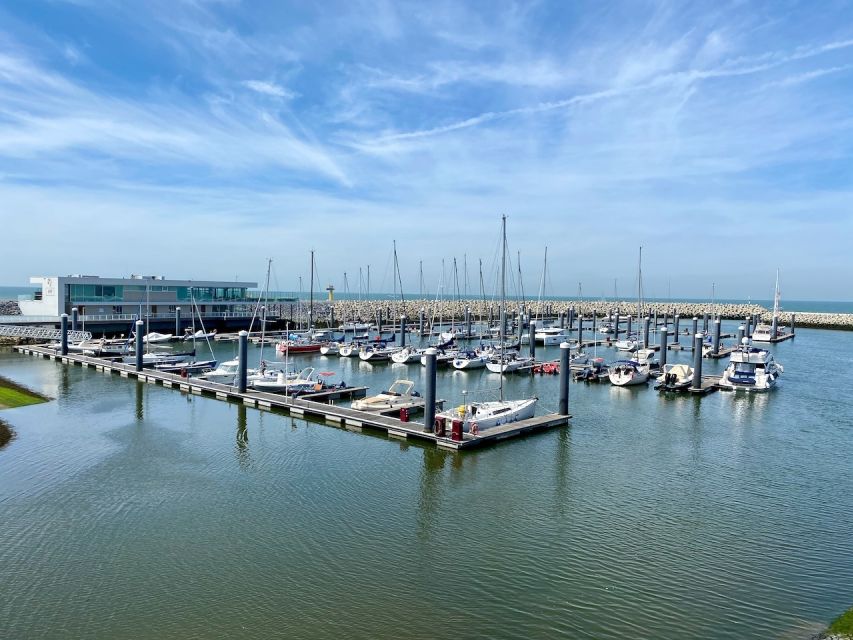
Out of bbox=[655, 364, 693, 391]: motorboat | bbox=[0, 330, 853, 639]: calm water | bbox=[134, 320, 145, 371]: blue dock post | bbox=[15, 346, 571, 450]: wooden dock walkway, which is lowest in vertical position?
bbox=[0, 330, 853, 639]: calm water

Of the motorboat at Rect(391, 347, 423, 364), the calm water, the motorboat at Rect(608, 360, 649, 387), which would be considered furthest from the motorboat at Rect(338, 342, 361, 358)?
the calm water

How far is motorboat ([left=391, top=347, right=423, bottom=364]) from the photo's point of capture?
5231 cm

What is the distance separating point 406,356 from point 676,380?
71.9ft

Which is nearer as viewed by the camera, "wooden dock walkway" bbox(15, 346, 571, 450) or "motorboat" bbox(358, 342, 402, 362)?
"wooden dock walkway" bbox(15, 346, 571, 450)

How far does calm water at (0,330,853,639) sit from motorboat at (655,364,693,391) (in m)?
10.2

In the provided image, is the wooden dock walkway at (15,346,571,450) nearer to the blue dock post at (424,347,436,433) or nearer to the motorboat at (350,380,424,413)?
the blue dock post at (424,347,436,433)

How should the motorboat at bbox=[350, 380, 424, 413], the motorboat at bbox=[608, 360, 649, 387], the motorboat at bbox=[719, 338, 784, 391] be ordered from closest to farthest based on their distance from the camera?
the motorboat at bbox=[350, 380, 424, 413]
the motorboat at bbox=[719, 338, 784, 391]
the motorboat at bbox=[608, 360, 649, 387]

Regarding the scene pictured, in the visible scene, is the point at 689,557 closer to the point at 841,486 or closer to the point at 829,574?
the point at 829,574

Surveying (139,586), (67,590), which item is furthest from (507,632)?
(67,590)

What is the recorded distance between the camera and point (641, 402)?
3588 cm

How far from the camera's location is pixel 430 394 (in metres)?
24.9

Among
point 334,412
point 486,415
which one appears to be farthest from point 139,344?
point 486,415

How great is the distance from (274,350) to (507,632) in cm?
5232

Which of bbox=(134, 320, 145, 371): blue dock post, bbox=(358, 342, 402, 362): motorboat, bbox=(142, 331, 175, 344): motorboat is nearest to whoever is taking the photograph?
bbox=(134, 320, 145, 371): blue dock post
